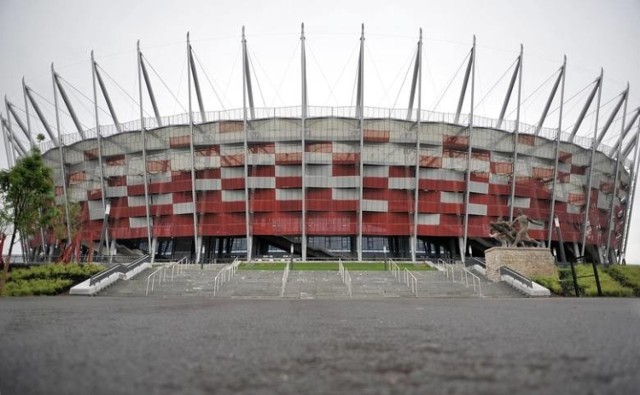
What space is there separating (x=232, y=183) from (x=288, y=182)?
7094 mm

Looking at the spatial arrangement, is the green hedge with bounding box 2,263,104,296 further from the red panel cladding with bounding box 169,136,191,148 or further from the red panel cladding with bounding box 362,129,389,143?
the red panel cladding with bounding box 362,129,389,143

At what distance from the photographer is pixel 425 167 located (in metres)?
56.0

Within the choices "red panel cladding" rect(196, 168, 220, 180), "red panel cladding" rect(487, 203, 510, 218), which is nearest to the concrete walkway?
"red panel cladding" rect(196, 168, 220, 180)

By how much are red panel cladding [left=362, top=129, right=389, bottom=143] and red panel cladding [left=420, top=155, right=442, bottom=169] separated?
5.37m

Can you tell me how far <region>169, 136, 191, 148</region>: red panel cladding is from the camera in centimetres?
5591

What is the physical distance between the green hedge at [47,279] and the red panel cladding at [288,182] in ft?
97.0

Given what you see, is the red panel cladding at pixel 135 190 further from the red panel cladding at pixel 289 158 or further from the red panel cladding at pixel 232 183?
the red panel cladding at pixel 289 158

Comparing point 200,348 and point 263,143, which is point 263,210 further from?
point 200,348

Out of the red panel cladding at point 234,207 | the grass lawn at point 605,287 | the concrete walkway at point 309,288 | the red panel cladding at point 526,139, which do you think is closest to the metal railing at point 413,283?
the concrete walkway at point 309,288

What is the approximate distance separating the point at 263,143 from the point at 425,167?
2075cm

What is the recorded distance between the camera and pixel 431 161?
55781mm

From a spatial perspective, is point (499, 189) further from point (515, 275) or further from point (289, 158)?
point (515, 275)

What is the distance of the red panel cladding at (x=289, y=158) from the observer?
54.9 meters

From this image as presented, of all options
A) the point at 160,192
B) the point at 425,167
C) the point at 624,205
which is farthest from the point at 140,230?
the point at 624,205
